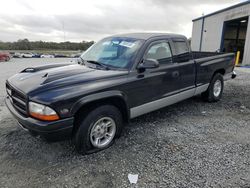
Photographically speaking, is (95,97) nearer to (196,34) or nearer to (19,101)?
(19,101)

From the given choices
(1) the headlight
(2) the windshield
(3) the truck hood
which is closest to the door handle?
(2) the windshield

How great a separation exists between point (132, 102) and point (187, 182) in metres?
1.44

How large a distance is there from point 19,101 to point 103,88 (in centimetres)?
122

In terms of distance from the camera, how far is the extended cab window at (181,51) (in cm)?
404

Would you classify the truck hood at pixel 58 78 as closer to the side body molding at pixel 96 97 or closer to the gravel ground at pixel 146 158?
the side body molding at pixel 96 97

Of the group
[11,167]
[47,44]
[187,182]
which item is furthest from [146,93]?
[47,44]

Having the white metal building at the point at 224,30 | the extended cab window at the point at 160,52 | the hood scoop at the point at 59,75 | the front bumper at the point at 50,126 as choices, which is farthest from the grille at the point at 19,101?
the white metal building at the point at 224,30

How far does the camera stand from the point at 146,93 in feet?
11.1

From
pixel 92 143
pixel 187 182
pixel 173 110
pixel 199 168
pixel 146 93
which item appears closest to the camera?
pixel 187 182

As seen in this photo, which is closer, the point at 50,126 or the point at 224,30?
the point at 50,126

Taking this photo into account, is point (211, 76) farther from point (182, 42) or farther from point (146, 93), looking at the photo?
point (146, 93)

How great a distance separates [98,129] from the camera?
2.96m

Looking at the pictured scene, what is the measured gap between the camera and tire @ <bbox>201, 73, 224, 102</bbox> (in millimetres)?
5168

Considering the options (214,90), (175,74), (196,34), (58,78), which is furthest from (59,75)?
(196,34)
